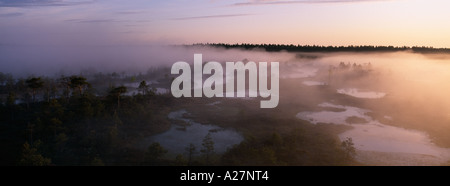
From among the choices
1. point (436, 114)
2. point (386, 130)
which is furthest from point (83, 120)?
point (436, 114)

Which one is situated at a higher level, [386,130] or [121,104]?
[121,104]

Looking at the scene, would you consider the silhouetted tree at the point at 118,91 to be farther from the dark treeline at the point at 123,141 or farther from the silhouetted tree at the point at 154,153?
the silhouetted tree at the point at 154,153

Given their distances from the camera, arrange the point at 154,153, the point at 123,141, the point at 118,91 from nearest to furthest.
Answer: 1. the point at 154,153
2. the point at 123,141
3. the point at 118,91

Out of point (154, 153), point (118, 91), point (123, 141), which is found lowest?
point (123, 141)

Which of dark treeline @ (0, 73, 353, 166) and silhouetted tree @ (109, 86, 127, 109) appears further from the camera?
silhouetted tree @ (109, 86, 127, 109)

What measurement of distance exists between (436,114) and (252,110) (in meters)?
46.4

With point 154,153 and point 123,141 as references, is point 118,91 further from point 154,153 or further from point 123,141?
point 154,153

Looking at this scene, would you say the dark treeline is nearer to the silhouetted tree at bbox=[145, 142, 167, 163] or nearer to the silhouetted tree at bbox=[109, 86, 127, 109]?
the silhouetted tree at bbox=[145, 142, 167, 163]

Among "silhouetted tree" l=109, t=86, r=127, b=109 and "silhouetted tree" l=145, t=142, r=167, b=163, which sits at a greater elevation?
"silhouetted tree" l=109, t=86, r=127, b=109

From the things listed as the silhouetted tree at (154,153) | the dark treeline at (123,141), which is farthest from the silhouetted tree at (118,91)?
the silhouetted tree at (154,153)

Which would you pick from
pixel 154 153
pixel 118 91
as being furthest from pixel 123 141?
pixel 118 91

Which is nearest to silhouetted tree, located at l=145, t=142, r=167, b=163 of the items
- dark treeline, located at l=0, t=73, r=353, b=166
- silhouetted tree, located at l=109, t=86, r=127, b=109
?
dark treeline, located at l=0, t=73, r=353, b=166

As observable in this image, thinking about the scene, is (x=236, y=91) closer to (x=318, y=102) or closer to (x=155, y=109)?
(x=318, y=102)

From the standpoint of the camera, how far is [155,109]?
246 ft
